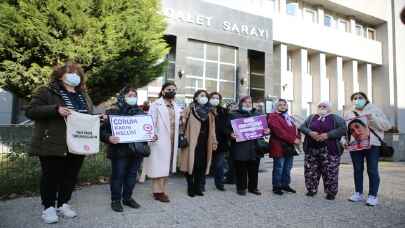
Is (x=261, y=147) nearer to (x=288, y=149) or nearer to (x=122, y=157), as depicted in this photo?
(x=288, y=149)

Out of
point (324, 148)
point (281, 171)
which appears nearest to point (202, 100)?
point (281, 171)

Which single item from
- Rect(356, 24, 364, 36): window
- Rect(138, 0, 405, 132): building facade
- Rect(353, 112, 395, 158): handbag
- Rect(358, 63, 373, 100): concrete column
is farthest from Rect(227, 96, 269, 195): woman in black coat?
Rect(356, 24, 364, 36): window

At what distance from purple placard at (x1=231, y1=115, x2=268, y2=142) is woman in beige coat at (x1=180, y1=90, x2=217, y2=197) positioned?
16.6 inches

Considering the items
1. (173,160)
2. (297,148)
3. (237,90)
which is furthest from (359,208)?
(237,90)

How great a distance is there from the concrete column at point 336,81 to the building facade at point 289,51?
7 cm

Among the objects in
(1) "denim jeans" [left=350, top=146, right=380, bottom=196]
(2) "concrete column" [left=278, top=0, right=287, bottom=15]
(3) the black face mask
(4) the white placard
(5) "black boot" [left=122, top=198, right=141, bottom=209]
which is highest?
(2) "concrete column" [left=278, top=0, right=287, bottom=15]

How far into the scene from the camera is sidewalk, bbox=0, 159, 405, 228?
4008mm

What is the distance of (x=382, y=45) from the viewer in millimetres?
26938

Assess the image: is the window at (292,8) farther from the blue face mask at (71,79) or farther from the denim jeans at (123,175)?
the blue face mask at (71,79)

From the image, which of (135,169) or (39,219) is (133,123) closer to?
(135,169)

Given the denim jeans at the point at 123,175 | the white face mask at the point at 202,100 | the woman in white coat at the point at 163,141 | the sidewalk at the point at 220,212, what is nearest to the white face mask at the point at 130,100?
the woman in white coat at the point at 163,141

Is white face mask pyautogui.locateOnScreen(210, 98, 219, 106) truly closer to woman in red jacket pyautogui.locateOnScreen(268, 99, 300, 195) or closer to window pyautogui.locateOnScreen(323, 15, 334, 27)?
woman in red jacket pyautogui.locateOnScreen(268, 99, 300, 195)

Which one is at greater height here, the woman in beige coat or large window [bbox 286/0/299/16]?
large window [bbox 286/0/299/16]

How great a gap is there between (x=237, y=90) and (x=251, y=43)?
2.90 meters
